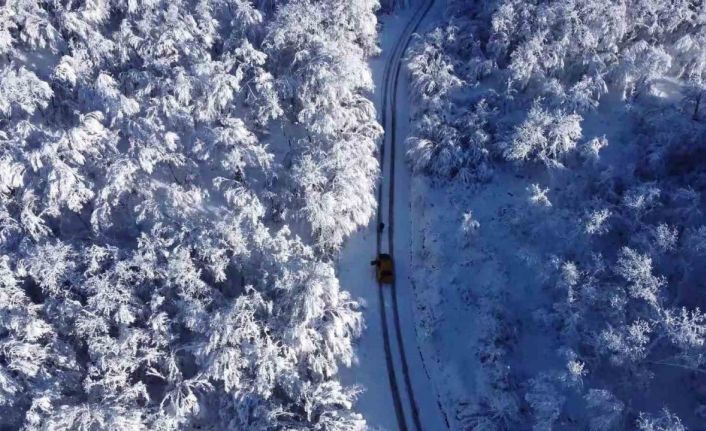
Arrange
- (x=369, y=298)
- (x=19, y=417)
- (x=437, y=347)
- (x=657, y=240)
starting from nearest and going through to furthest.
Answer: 1. (x=19, y=417)
2. (x=657, y=240)
3. (x=437, y=347)
4. (x=369, y=298)

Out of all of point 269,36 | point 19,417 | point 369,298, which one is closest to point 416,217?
point 369,298

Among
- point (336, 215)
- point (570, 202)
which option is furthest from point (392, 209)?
point (570, 202)

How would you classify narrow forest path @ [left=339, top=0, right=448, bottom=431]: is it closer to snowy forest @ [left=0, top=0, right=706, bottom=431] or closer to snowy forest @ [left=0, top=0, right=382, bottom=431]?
snowy forest @ [left=0, top=0, right=706, bottom=431]

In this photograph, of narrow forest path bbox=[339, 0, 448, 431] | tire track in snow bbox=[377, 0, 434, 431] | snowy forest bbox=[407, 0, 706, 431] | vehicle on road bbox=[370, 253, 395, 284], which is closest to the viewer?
snowy forest bbox=[407, 0, 706, 431]

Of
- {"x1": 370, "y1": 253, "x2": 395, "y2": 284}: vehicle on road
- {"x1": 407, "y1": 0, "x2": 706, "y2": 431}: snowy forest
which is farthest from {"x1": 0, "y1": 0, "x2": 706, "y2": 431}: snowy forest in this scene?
{"x1": 370, "y1": 253, "x2": 395, "y2": 284}: vehicle on road

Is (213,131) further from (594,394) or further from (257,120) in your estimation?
(594,394)

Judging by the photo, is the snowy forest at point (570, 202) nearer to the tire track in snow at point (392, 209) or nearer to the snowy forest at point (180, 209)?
the tire track in snow at point (392, 209)

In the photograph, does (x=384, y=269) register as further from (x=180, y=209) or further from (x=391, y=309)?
(x=180, y=209)
